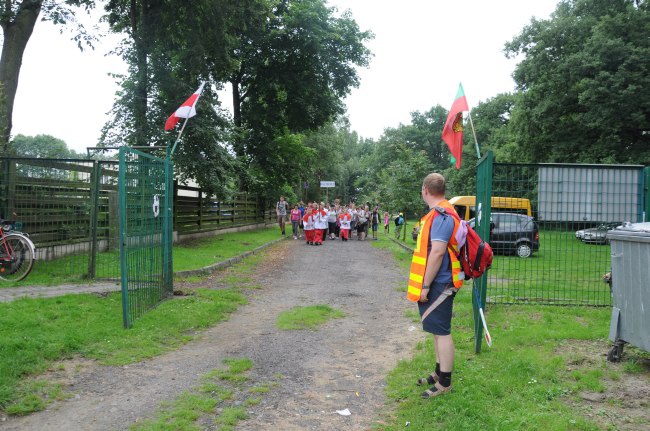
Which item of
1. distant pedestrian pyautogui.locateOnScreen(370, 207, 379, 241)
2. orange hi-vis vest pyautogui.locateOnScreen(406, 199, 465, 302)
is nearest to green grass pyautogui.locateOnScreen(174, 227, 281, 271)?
orange hi-vis vest pyautogui.locateOnScreen(406, 199, 465, 302)

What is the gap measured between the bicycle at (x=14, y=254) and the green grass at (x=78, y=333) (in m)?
1.76

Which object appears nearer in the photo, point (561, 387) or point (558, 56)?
point (561, 387)

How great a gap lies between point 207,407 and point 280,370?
1.21 m

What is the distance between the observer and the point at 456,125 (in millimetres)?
7066

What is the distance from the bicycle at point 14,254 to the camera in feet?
29.2

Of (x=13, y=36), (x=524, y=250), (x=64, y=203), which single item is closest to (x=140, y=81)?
(x=13, y=36)

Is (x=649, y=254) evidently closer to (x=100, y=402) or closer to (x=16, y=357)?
(x=100, y=402)

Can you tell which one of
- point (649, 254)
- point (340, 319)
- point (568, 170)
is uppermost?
point (568, 170)

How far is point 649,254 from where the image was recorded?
4.98 m

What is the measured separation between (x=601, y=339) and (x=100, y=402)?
5.46 m

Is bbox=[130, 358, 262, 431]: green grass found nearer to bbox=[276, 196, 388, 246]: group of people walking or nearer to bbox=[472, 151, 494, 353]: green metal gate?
bbox=[472, 151, 494, 353]: green metal gate

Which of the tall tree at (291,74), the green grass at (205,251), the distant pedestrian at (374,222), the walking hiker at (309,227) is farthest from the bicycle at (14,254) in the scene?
the tall tree at (291,74)

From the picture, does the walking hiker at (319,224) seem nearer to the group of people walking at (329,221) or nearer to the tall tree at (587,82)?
the group of people walking at (329,221)

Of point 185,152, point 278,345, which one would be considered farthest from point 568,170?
point 185,152
